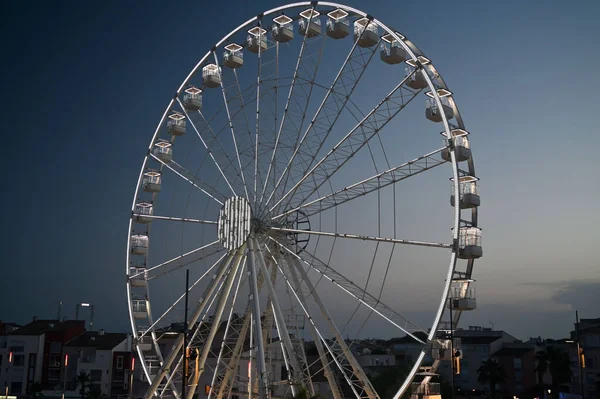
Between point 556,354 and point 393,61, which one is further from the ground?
point 393,61

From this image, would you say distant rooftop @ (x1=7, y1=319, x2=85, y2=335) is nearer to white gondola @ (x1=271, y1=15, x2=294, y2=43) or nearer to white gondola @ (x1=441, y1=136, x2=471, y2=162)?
white gondola @ (x1=271, y1=15, x2=294, y2=43)

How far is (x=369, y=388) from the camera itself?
93.0 ft

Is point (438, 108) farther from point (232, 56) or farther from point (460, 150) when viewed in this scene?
point (232, 56)

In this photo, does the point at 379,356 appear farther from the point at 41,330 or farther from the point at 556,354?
the point at 41,330

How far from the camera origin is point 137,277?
3734 cm

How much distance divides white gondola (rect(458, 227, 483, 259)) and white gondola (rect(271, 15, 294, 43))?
12.4m

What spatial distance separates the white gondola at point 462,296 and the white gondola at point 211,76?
15.6 meters

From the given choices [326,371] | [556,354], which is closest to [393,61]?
[326,371]

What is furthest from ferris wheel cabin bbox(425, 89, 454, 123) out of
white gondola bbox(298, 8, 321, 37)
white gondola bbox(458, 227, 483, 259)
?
white gondola bbox(298, 8, 321, 37)

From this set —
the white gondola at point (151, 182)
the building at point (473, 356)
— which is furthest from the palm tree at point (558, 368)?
the white gondola at point (151, 182)

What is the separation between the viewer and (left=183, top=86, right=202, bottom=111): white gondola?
3747cm

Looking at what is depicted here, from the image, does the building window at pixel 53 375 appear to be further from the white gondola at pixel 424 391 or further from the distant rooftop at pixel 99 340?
the white gondola at pixel 424 391

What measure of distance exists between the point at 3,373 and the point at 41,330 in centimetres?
571

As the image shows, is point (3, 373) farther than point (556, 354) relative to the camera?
Yes
